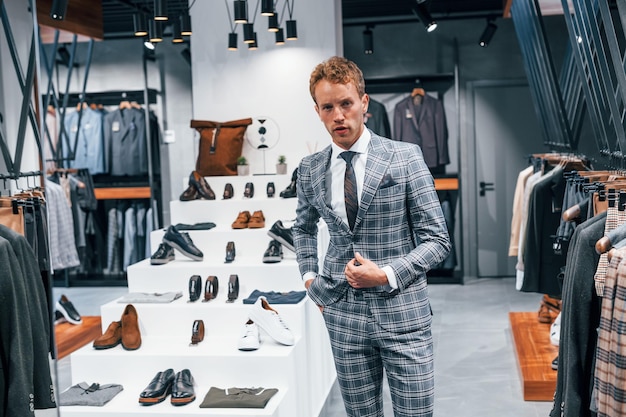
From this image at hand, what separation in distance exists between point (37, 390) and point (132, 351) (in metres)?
2.21

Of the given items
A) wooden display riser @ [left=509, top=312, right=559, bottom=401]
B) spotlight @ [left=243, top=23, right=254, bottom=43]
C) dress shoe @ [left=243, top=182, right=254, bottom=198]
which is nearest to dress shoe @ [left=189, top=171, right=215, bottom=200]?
dress shoe @ [left=243, top=182, right=254, bottom=198]

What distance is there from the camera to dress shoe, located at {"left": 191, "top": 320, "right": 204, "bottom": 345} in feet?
A: 12.8

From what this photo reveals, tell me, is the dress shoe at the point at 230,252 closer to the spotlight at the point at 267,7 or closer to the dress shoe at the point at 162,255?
the dress shoe at the point at 162,255

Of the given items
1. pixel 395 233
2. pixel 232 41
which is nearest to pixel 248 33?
pixel 232 41

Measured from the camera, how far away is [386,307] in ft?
Result: 7.51

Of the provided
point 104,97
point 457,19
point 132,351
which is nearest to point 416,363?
point 132,351

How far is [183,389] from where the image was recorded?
3.46m

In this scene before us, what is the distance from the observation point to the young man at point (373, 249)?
2.26 meters

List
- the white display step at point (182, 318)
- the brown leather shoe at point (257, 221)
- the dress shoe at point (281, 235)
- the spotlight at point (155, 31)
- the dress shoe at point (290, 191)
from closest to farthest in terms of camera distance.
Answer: the white display step at point (182, 318) < the dress shoe at point (281, 235) < the brown leather shoe at point (257, 221) < the spotlight at point (155, 31) < the dress shoe at point (290, 191)

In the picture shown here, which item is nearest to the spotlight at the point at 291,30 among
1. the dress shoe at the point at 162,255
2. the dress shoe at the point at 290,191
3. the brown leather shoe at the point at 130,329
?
the dress shoe at the point at 290,191

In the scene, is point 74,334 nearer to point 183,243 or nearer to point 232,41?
point 183,243

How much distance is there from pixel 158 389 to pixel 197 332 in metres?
0.50

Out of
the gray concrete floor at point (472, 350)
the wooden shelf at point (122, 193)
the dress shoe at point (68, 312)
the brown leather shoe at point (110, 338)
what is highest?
the wooden shelf at point (122, 193)

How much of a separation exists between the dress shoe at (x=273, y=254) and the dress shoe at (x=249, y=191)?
1.02 meters
